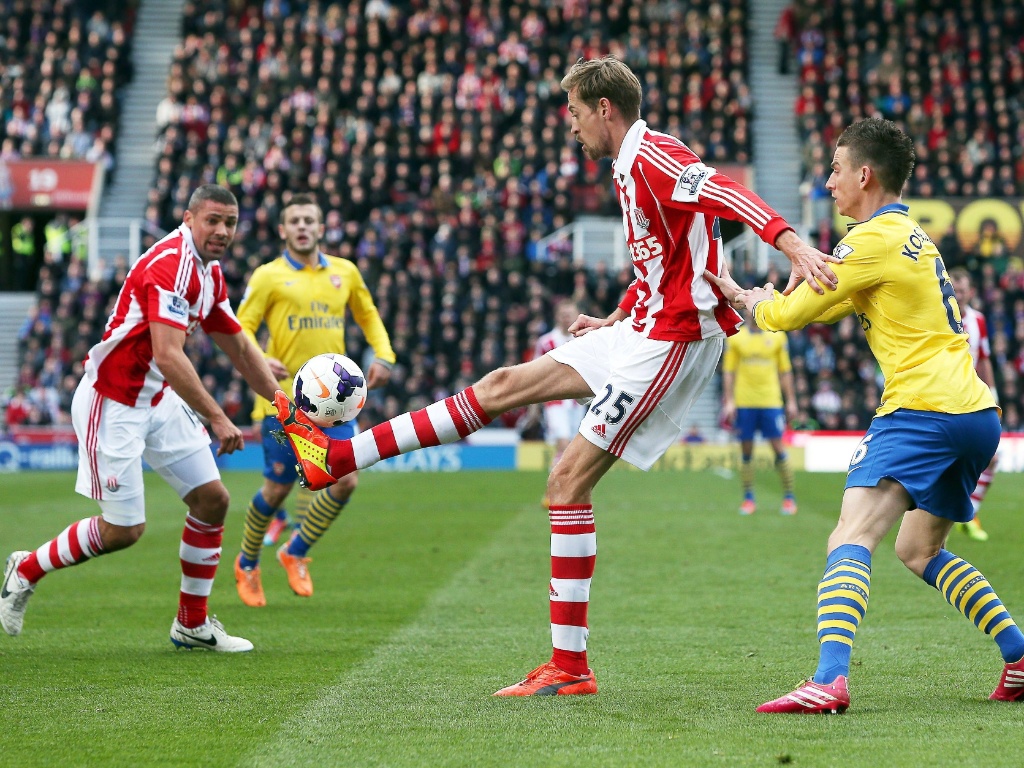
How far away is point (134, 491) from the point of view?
6586mm

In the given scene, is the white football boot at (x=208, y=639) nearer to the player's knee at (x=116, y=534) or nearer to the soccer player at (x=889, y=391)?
the player's knee at (x=116, y=534)

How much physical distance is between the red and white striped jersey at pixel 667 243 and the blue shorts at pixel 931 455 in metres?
0.85

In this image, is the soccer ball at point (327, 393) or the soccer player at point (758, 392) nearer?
the soccer ball at point (327, 393)

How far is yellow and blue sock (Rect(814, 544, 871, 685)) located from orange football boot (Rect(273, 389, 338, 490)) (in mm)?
2044

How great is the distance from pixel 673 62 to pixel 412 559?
73.4 feet

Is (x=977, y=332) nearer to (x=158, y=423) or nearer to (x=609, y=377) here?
(x=609, y=377)

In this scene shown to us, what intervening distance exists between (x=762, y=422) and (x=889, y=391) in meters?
10.4

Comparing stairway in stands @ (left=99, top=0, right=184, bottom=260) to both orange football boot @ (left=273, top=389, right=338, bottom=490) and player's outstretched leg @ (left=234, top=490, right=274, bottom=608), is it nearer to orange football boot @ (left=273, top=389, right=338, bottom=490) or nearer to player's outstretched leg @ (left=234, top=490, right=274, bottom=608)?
player's outstretched leg @ (left=234, top=490, right=274, bottom=608)

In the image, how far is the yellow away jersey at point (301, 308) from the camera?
9.39m

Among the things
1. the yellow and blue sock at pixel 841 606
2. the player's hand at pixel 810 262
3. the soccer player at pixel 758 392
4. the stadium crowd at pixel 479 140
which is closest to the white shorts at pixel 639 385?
the player's hand at pixel 810 262

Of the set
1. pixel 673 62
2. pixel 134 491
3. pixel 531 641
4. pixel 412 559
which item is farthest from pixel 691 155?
pixel 673 62

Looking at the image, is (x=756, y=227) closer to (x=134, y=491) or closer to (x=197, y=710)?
(x=197, y=710)

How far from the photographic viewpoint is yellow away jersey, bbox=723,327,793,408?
15094mm

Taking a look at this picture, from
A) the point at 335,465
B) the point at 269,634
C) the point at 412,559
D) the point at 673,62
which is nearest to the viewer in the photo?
the point at 335,465
